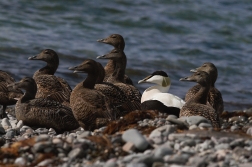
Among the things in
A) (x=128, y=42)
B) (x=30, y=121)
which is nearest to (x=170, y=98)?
(x=30, y=121)

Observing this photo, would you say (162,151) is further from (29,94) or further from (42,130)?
(29,94)

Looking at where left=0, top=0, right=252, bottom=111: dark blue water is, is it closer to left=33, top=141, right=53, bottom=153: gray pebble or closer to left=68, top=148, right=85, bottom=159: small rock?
left=33, top=141, right=53, bottom=153: gray pebble

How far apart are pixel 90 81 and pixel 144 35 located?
1226cm

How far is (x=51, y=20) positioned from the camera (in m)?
23.9

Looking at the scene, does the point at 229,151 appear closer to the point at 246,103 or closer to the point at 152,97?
the point at 152,97

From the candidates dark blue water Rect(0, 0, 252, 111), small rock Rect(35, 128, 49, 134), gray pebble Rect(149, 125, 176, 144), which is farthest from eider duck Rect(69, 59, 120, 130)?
dark blue water Rect(0, 0, 252, 111)

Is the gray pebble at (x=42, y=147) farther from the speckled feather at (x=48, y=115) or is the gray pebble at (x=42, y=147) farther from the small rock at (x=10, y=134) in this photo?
the speckled feather at (x=48, y=115)

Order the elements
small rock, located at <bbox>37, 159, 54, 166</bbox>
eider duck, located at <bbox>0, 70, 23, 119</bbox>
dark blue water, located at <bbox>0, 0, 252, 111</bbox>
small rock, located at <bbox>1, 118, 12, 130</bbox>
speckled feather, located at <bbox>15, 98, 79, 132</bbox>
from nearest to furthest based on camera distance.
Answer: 1. small rock, located at <bbox>37, 159, 54, 166</bbox>
2. speckled feather, located at <bbox>15, 98, 79, 132</bbox>
3. small rock, located at <bbox>1, 118, 12, 130</bbox>
4. eider duck, located at <bbox>0, 70, 23, 119</bbox>
5. dark blue water, located at <bbox>0, 0, 252, 111</bbox>

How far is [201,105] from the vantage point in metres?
10.9

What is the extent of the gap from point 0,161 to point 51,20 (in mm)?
16535

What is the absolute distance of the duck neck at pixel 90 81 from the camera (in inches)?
455

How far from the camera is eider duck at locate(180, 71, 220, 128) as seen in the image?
10.5 meters

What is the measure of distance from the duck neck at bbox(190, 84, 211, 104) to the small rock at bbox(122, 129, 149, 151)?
154 inches

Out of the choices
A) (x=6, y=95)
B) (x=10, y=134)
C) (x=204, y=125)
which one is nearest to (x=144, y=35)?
(x=6, y=95)
